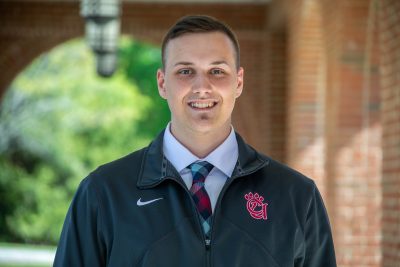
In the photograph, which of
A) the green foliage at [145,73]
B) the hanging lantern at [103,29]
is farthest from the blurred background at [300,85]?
the green foliage at [145,73]

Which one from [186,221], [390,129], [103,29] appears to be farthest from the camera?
[103,29]

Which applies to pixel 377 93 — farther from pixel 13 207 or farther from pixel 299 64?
pixel 13 207

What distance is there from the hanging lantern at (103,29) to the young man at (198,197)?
14.7ft

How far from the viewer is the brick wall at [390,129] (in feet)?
16.8

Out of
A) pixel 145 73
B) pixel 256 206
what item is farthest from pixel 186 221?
pixel 145 73

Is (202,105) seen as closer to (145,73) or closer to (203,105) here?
(203,105)

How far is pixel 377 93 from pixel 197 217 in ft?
15.1

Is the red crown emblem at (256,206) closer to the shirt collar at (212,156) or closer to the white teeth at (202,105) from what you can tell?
the shirt collar at (212,156)

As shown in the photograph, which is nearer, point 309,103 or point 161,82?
point 161,82

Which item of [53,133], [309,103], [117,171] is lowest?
[53,133]

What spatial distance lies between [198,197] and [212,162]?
111 mm

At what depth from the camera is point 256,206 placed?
2.38 m

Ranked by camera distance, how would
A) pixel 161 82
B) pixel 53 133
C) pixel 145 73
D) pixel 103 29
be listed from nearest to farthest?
pixel 161 82
pixel 103 29
pixel 53 133
pixel 145 73

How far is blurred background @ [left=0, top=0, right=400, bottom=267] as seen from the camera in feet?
18.2
